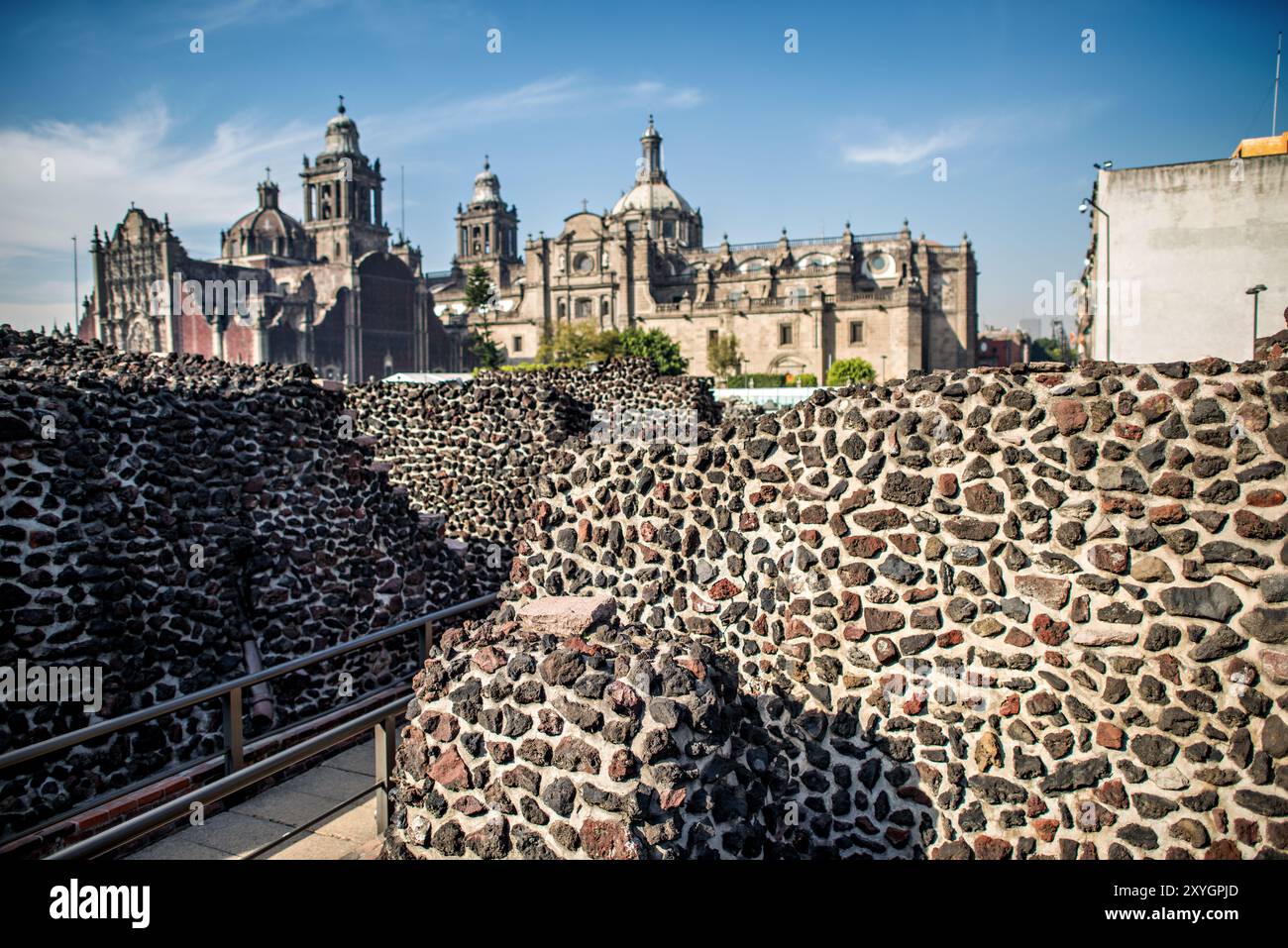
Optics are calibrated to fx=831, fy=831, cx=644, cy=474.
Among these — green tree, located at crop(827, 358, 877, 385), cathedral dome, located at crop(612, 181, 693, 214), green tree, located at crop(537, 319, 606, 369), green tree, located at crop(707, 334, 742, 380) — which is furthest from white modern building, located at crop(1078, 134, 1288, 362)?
cathedral dome, located at crop(612, 181, 693, 214)

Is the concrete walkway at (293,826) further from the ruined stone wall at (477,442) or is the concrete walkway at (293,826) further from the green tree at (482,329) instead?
the green tree at (482,329)

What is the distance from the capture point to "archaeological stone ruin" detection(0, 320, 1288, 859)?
3805 millimetres

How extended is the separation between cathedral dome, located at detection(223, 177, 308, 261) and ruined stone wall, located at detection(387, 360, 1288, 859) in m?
88.0

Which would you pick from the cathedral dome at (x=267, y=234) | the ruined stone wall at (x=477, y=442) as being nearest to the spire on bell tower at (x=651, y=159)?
the cathedral dome at (x=267, y=234)

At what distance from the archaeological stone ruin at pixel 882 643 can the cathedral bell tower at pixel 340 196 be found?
274 ft

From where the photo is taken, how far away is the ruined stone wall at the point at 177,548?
6.73 metres

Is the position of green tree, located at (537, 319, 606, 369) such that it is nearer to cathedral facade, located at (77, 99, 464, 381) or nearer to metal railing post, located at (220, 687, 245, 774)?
cathedral facade, located at (77, 99, 464, 381)

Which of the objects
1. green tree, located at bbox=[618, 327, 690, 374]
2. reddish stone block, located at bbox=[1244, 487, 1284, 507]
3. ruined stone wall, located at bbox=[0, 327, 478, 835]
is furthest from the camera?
green tree, located at bbox=[618, 327, 690, 374]

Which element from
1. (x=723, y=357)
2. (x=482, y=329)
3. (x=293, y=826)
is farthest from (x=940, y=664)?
(x=482, y=329)

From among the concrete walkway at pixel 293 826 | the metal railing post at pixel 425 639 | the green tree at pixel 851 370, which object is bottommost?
the concrete walkway at pixel 293 826

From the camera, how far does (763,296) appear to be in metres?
72.6

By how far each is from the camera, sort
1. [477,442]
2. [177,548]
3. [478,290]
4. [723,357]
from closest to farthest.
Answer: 1. [177,548]
2. [477,442]
3. [723,357]
4. [478,290]

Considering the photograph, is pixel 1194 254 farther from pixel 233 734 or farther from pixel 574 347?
pixel 574 347

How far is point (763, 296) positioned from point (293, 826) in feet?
230
